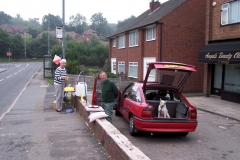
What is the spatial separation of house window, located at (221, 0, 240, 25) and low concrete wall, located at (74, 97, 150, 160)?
1088 cm

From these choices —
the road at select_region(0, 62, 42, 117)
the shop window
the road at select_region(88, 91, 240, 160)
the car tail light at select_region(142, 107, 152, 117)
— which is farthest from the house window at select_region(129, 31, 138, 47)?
the car tail light at select_region(142, 107, 152, 117)

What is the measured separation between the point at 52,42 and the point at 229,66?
237 feet

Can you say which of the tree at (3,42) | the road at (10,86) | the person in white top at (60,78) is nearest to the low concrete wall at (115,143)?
the person in white top at (60,78)

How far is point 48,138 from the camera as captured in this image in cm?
646

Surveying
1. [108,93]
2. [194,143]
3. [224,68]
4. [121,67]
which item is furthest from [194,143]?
[121,67]

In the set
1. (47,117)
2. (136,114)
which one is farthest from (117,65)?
(136,114)

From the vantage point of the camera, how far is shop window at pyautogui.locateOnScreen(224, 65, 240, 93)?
1444 cm

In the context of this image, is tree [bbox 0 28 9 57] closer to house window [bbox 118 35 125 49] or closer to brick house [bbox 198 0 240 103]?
house window [bbox 118 35 125 49]

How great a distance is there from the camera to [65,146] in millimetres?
5750

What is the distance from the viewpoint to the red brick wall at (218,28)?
46.3 feet

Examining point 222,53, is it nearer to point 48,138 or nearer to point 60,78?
point 60,78

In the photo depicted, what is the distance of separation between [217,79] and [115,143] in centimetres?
1321

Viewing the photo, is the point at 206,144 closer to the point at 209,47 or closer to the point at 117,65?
the point at 209,47

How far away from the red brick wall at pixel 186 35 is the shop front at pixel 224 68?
3.70m
